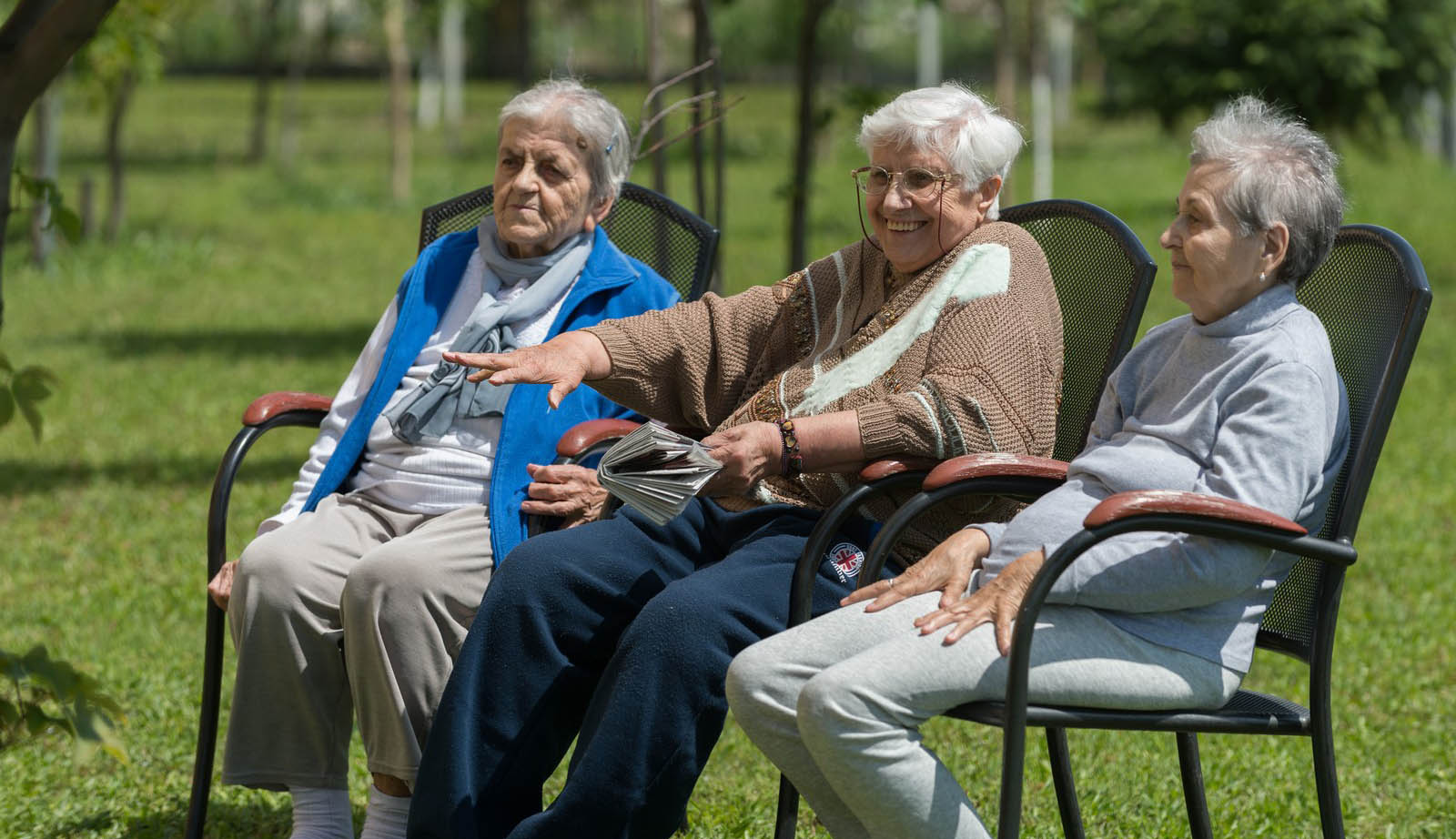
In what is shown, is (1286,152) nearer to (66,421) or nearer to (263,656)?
(263,656)

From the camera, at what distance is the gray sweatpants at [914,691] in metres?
2.56

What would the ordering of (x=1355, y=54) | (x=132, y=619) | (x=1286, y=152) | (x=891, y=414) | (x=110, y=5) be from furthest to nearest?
(x=1355, y=54), (x=132, y=619), (x=891, y=414), (x=1286, y=152), (x=110, y=5)

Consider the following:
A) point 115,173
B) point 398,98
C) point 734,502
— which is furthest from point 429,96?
point 734,502

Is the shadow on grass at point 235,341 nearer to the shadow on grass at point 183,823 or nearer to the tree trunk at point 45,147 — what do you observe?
the tree trunk at point 45,147

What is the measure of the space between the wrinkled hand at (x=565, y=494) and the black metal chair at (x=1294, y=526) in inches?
28.5

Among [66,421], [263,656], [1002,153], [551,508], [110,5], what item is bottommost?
[66,421]

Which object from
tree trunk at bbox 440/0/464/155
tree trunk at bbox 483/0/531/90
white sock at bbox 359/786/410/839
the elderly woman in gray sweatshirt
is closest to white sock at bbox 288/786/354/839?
white sock at bbox 359/786/410/839

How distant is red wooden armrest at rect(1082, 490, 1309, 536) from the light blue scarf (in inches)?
57.7

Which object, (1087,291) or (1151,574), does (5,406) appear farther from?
(1087,291)

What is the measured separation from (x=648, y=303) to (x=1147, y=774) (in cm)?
167

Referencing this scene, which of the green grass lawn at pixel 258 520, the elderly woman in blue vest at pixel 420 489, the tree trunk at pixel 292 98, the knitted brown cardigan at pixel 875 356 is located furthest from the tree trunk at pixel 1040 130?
the knitted brown cardigan at pixel 875 356

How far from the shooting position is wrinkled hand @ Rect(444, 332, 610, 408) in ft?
10.3

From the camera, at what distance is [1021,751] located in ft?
8.21

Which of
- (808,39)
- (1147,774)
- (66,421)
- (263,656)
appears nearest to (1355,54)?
(808,39)
